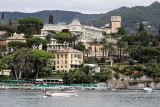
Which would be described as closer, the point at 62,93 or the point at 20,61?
the point at 62,93

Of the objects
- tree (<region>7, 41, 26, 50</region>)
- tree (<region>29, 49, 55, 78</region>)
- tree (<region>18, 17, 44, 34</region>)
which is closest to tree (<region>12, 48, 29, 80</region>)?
tree (<region>29, 49, 55, 78</region>)

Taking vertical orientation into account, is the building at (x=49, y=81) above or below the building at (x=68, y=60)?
below

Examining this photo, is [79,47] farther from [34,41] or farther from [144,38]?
[144,38]

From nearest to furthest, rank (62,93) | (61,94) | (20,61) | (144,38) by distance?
(61,94) → (62,93) → (20,61) → (144,38)

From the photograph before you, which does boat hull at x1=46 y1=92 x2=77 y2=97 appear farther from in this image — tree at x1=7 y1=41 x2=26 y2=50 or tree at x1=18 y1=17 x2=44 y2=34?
tree at x1=18 y1=17 x2=44 y2=34

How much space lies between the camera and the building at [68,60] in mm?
152375

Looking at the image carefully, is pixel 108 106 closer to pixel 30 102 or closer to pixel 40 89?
pixel 30 102

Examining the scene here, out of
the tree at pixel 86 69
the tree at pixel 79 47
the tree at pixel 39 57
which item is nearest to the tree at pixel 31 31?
the tree at pixel 79 47

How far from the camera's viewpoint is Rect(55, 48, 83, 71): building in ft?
500

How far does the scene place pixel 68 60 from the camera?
153 metres

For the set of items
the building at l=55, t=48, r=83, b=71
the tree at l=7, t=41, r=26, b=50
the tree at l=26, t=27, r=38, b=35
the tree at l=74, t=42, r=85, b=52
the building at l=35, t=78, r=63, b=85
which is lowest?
the building at l=35, t=78, r=63, b=85

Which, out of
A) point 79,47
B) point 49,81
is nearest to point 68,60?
point 79,47

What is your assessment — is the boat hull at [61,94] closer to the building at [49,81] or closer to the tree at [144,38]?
the building at [49,81]

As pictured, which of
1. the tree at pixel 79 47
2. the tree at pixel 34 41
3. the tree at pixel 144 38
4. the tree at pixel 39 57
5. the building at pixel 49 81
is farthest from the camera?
the tree at pixel 144 38
